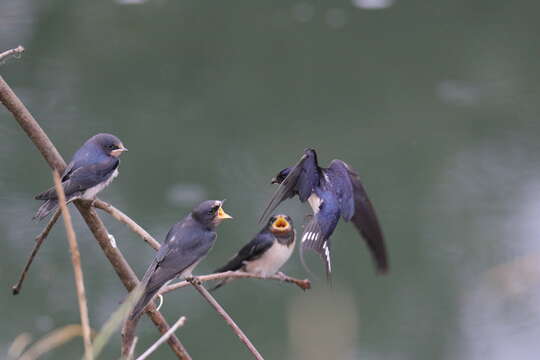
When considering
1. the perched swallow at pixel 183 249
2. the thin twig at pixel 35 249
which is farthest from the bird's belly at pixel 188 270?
the thin twig at pixel 35 249

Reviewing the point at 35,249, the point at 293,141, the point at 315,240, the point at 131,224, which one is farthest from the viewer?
the point at 293,141

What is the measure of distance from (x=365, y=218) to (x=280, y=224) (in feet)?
1.29

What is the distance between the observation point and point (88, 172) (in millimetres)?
1954

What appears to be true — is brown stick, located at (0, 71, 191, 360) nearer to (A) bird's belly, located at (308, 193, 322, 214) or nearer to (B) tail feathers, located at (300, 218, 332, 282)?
(B) tail feathers, located at (300, 218, 332, 282)

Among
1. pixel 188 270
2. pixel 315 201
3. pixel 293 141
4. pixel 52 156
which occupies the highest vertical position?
pixel 52 156

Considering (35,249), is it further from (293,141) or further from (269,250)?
(293,141)

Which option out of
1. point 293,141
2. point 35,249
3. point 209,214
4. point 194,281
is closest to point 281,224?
point 209,214

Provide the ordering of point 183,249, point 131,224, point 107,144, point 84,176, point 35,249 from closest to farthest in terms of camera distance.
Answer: point 35,249
point 131,224
point 183,249
point 84,176
point 107,144

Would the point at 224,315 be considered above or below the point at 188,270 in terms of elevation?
above

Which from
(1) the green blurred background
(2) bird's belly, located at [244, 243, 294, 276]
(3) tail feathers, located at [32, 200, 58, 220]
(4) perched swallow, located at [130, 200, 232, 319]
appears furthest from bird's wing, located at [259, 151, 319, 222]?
(1) the green blurred background

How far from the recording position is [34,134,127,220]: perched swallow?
1.84m

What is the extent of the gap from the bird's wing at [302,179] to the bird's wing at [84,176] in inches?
17.0

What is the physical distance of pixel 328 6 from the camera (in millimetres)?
5004

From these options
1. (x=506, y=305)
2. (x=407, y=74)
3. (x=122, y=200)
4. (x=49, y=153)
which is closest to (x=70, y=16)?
(x=122, y=200)
